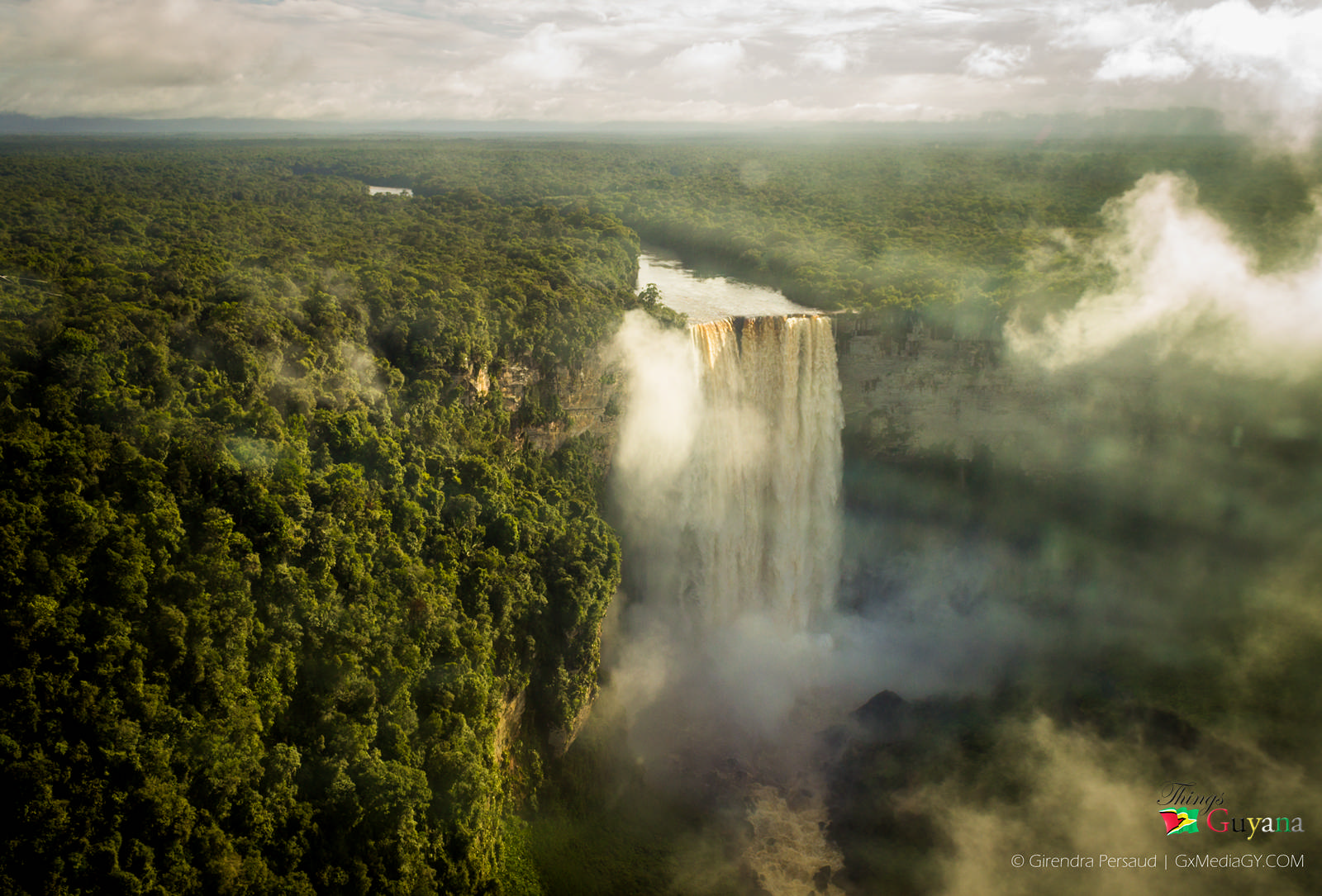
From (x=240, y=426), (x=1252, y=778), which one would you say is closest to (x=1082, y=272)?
(x=1252, y=778)

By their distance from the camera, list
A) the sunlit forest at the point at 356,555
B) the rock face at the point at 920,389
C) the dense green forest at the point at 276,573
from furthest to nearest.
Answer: the rock face at the point at 920,389 < the sunlit forest at the point at 356,555 < the dense green forest at the point at 276,573

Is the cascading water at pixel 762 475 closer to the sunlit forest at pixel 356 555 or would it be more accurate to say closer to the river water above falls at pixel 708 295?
the river water above falls at pixel 708 295

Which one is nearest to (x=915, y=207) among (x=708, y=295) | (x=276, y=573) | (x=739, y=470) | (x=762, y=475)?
(x=708, y=295)

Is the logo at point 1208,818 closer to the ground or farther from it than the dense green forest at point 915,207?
closer to the ground

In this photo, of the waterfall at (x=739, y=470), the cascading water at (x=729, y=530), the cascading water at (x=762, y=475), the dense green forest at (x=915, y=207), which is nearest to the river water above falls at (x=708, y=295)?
the dense green forest at (x=915, y=207)

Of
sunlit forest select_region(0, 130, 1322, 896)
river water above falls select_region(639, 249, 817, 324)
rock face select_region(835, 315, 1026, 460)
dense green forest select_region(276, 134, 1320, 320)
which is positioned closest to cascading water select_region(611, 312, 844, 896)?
rock face select_region(835, 315, 1026, 460)

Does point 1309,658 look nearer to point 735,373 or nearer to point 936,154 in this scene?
point 735,373

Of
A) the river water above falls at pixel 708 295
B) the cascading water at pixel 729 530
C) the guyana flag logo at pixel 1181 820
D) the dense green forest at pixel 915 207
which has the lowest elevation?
the guyana flag logo at pixel 1181 820
